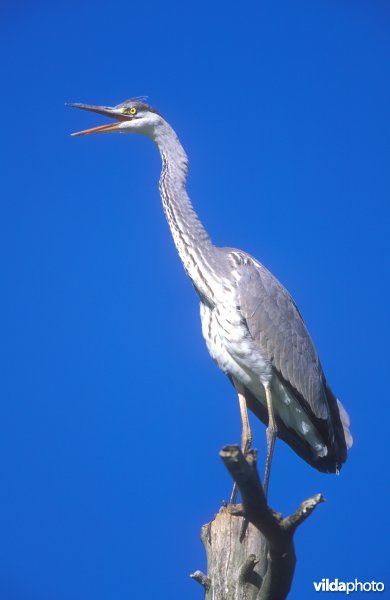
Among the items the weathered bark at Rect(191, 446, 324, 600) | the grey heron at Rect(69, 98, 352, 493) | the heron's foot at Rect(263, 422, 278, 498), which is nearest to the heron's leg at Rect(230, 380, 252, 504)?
the grey heron at Rect(69, 98, 352, 493)

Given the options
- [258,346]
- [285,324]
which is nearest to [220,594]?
[258,346]

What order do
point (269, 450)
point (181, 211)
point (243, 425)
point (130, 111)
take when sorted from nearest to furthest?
point (269, 450), point (243, 425), point (181, 211), point (130, 111)

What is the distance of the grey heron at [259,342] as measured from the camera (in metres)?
5.60

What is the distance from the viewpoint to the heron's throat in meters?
5.86

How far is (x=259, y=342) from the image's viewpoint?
5621 mm

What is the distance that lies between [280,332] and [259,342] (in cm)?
26

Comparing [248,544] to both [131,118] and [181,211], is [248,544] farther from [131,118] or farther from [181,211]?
[131,118]

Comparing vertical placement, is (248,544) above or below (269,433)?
below

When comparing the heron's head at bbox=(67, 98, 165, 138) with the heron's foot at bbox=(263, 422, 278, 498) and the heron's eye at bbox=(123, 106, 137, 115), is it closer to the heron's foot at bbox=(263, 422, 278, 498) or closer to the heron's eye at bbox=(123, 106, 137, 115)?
the heron's eye at bbox=(123, 106, 137, 115)

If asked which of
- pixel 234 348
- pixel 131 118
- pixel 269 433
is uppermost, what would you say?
pixel 131 118

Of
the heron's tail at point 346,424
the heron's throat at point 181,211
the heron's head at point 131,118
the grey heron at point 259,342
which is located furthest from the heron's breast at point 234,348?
the heron's head at point 131,118

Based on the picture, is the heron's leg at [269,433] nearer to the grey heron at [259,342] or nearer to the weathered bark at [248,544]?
the grey heron at [259,342]

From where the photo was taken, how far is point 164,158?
6.45m

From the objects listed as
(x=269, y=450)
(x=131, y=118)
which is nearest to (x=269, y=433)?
(x=269, y=450)
